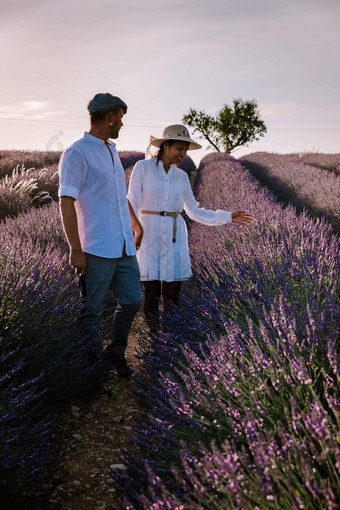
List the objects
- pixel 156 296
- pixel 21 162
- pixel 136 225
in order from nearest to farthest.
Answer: pixel 136 225, pixel 156 296, pixel 21 162

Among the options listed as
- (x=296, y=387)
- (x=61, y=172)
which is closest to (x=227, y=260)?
(x=61, y=172)

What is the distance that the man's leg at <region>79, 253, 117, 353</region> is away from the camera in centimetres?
308

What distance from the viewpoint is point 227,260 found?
12.1 ft

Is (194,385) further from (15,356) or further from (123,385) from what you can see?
(123,385)

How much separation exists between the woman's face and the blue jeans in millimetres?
827

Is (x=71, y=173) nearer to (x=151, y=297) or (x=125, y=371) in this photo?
(x=151, y=297)

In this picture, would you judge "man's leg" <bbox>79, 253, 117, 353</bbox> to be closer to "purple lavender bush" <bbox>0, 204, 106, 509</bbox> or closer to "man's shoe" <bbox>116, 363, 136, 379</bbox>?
"purple lavender bush" <bbox>0, 204, 106, 509</bbox>

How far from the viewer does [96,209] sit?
3.06 metres

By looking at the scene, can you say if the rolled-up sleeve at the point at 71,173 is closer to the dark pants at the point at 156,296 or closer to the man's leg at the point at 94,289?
the man's leg at the point at 94,289

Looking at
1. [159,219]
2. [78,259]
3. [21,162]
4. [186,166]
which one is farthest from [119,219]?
[186,166]

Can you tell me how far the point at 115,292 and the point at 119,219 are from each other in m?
0.51

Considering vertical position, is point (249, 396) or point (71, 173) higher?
point (71, 173)

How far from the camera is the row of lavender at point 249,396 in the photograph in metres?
1.37

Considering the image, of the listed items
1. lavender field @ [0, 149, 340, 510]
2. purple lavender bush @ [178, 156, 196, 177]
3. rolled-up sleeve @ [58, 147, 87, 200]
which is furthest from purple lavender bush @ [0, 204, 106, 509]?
purple lavender bush @ [178, 156, 196, 177]
